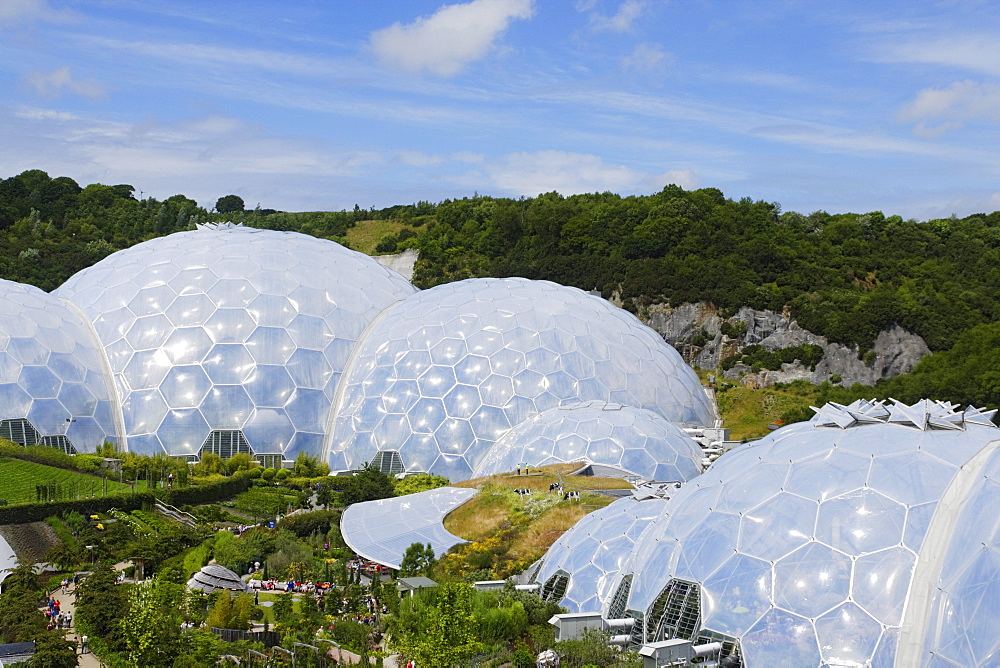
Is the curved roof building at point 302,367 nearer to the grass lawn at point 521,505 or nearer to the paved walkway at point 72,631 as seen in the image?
the grass lawn at point 521,505

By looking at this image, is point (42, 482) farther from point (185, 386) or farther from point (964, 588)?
point (964, 588)

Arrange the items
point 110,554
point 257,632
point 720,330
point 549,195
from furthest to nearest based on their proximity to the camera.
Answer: point 549,195 < point 720,330 < point 110,554 < point 257,632

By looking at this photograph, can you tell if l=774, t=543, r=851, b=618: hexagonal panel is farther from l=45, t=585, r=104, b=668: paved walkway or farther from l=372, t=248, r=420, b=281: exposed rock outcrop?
l=372, t=248, r=420, b=281: exposed rock outcrop

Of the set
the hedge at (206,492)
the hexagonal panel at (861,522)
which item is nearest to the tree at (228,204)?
the hedge at (206,492)

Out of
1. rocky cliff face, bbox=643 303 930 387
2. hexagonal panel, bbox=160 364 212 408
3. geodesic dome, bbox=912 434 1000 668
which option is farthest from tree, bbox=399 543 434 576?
rocky cliff face, bbox=643 303 930 387

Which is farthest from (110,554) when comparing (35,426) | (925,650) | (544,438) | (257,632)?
(925,650)

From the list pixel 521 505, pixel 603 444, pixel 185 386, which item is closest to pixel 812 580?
pixel 521 505

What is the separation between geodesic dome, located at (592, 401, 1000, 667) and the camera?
1448 cm

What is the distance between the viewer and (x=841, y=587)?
1490 centimetres

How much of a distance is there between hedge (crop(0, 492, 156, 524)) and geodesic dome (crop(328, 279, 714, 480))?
8.13 metres

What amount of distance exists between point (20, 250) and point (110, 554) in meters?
56.7

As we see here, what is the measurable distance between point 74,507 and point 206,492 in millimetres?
4610

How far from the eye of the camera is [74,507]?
26984 millimetres

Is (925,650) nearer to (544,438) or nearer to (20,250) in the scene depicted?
(544,438)
